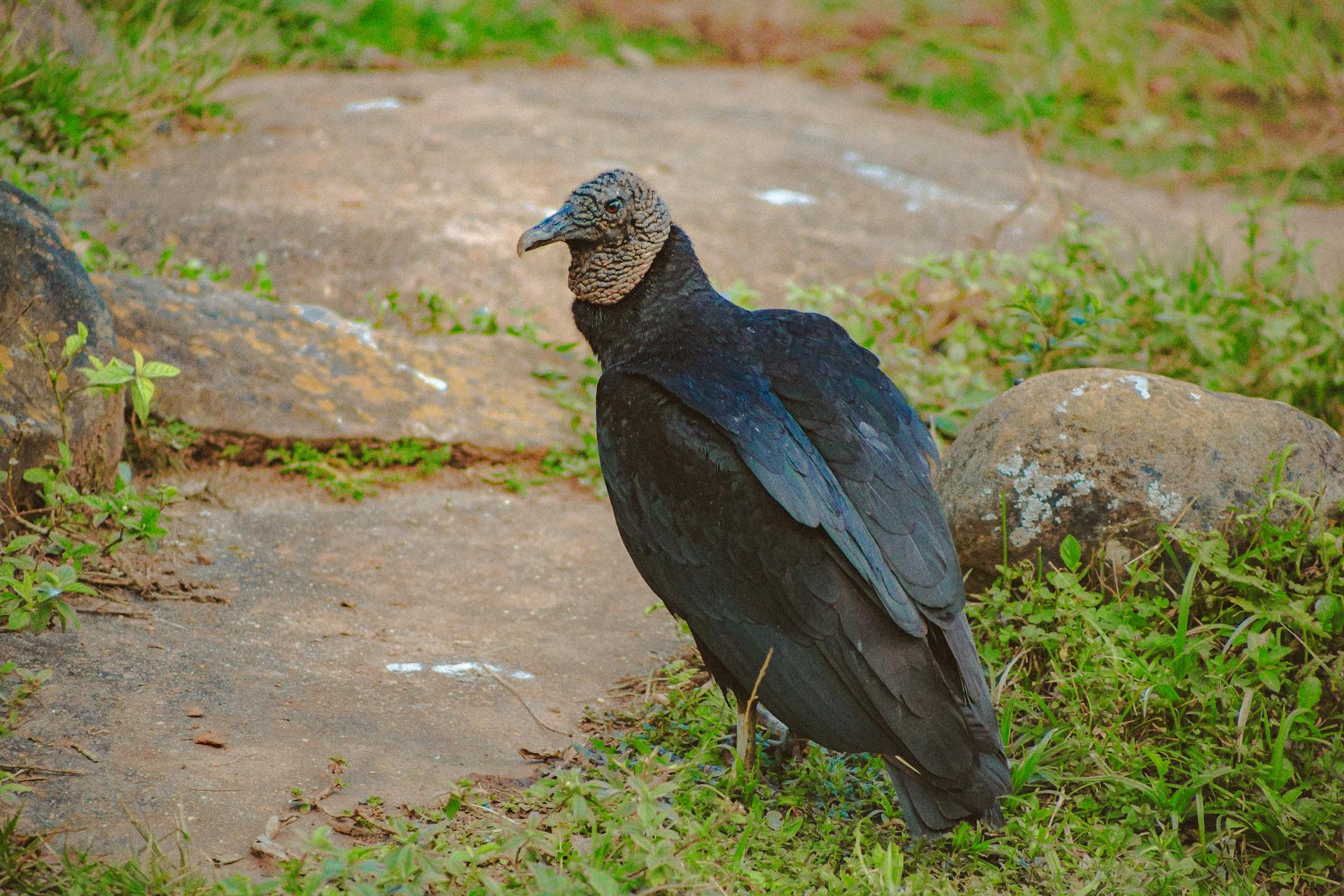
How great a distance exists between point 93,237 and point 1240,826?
188 inches

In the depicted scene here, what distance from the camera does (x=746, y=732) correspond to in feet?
8.86

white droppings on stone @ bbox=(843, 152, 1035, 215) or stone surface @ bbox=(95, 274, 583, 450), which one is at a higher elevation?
white droppings on stone @ bbox=(843, 152, 1035, 215)

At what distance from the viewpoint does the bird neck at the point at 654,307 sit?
3121mm

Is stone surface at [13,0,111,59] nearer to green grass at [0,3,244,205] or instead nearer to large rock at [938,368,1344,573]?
green grass at [0,3,244,205]

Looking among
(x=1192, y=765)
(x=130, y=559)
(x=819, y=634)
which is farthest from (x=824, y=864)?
(x=130, y=559)

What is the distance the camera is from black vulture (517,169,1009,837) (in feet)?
8.07

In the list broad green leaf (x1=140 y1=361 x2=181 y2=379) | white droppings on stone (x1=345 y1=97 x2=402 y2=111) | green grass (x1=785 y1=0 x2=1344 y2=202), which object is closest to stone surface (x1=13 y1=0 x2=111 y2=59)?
white droppings on stone (x1=345 y1=97 x2=402 y2=111)

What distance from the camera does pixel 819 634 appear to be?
252 centimetres

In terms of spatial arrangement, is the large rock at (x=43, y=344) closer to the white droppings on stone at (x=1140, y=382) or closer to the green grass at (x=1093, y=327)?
the green grass at (x=1093, y=327)

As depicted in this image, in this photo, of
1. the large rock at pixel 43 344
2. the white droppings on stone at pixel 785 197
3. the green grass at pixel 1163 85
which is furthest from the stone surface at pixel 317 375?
the green grass at pixel 1163 85

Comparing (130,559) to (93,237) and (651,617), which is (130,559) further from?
(93,237)

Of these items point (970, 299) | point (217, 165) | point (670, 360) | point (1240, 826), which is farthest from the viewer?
point (217, 165)

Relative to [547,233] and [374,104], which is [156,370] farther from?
[374,104]

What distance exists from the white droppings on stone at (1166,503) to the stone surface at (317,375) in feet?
7.10
